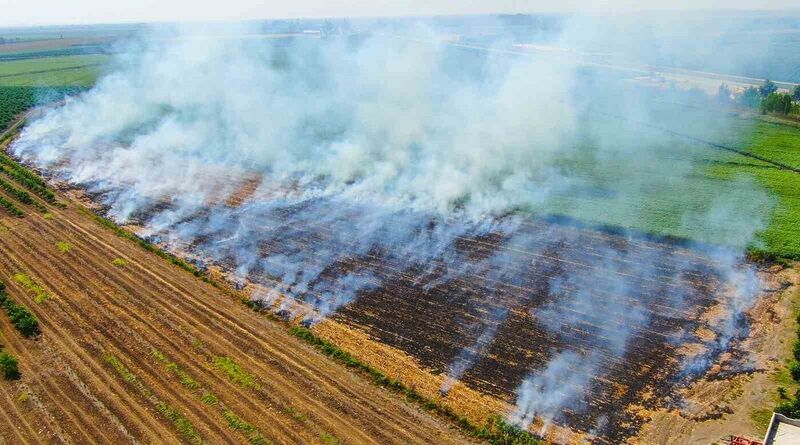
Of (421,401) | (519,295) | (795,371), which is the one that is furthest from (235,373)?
(795,371)

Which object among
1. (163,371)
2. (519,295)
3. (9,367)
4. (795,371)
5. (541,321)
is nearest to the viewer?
(795,371)

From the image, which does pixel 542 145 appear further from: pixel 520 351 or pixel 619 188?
pixel 520 351

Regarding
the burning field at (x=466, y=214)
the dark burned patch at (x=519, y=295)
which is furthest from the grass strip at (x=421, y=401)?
the dark burned patch at (x=519, y=295)

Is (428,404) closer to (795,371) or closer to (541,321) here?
(541,321)

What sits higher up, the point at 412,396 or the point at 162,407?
the point at 412,396

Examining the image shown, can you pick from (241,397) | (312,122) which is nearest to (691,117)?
(312,122)

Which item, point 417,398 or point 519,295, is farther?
point 519,295
